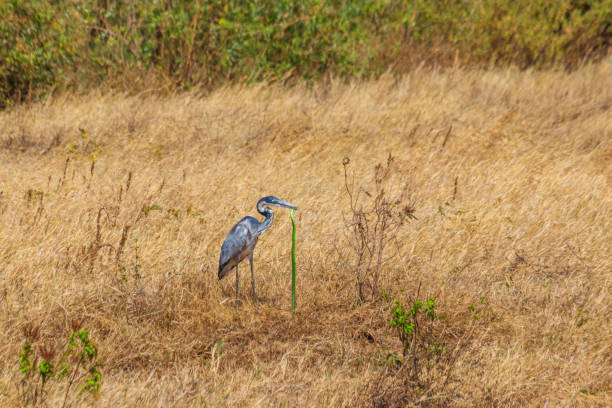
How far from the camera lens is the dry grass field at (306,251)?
3484mm

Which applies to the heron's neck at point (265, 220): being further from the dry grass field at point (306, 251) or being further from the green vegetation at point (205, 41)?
the green vegetation at point (205, 41)

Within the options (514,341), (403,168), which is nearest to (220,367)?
(514,341)

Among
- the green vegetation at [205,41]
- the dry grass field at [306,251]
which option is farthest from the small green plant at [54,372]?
the green vegetation at [205,41]

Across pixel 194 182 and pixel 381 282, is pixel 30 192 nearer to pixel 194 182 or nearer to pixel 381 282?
pixel 194 182

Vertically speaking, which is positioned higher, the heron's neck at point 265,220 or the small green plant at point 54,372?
the heron's neck at point 265,220

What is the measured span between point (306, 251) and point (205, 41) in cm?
564

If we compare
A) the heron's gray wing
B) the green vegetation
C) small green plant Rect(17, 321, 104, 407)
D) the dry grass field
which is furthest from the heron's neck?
the green vegetation

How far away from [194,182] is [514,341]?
3.42 m

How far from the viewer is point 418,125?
301 inches

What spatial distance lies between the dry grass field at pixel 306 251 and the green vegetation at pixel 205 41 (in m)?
0.79

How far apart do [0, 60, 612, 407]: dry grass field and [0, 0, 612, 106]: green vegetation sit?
2.59 feet

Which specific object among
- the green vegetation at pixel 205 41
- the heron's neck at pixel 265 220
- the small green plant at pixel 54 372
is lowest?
the green vegetation at pixel 205 41

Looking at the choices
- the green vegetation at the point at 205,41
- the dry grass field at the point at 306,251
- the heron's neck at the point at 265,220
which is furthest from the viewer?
the green vegetation at the point at 205,41

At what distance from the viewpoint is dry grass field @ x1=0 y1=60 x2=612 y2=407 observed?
348 centimetres
